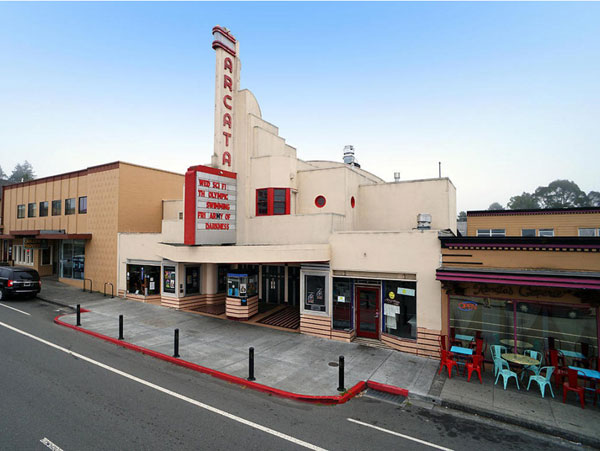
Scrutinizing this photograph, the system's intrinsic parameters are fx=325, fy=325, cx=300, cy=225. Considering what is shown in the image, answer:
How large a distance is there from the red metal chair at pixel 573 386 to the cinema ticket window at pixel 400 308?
4.46 metres

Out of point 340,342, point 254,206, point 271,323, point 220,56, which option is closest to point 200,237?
point 254,206

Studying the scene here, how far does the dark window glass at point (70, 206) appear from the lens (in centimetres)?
2634

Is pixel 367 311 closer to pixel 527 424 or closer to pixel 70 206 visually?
pixel 527 424

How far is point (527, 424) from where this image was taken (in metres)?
7.63

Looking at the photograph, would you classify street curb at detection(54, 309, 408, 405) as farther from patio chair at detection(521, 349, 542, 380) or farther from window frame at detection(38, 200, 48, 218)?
window frame at detection(38, 200, 48, 218)

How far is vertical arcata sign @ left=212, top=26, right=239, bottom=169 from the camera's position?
1652cm

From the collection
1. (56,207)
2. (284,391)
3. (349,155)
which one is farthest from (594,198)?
(56,207)

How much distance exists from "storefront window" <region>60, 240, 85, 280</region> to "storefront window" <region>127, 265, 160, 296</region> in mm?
6543

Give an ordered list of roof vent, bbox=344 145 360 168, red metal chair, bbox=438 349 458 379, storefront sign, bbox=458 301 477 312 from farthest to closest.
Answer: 1. roof vent, bbox=344 145 360 168
2. storefront sign, bbox=458 301 477 312
3. red metal chair, bbox=438 349 458 379

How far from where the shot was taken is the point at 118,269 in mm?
21922

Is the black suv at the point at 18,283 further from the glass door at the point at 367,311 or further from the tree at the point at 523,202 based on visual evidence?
the tree at the point at 523,202

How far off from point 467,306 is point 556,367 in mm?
2805

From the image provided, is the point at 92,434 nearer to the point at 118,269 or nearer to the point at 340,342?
the point at 340,342

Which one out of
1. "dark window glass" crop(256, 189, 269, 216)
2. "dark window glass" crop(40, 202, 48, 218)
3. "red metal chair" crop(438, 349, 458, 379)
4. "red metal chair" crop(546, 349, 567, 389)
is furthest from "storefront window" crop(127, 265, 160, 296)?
"red metal chair" crop(546, 349, 567, 389)
